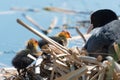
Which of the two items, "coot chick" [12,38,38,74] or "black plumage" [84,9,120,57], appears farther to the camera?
"coot chick" [12,38,38,74]

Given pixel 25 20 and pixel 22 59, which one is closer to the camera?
pixel 22 59

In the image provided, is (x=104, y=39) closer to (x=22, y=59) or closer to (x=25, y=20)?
(x=22, y=59)

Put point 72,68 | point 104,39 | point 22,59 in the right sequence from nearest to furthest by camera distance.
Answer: point 72,68
point 104,39
point 22,59

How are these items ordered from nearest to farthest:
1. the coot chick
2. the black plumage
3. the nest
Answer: the nest
the black plumage
the coot chick

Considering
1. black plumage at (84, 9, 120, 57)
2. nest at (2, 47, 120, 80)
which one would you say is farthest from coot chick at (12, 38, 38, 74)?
black plumage at (84, 9, 120, 57)

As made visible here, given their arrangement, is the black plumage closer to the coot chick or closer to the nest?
the nest

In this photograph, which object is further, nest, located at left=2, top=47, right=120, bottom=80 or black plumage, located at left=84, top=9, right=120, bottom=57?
black plumage, located at left=84, top=9, right=120, bottom=57

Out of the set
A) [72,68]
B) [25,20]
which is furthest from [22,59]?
[25,20]

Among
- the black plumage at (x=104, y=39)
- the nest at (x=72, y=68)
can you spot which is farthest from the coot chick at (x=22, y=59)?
the black plumage at (x=104, y=39)

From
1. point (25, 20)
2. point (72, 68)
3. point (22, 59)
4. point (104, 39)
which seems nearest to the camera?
point (72, 68)

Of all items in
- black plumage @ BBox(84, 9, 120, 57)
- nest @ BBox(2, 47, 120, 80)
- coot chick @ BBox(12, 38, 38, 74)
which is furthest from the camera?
coot chick @ BBox(12, 38, 38, 74)

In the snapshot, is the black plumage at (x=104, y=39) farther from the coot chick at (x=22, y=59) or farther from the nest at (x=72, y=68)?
the coot chick at (x=22, y=59)

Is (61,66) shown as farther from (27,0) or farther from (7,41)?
(27,0)

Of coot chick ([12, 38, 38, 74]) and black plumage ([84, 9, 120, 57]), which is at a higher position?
black plumage ([84, 9, 120, 57])
